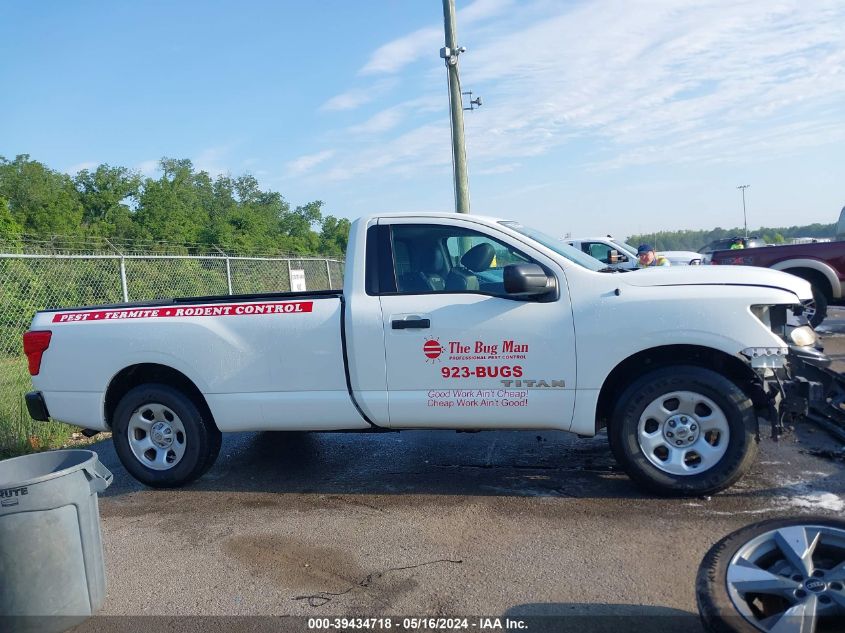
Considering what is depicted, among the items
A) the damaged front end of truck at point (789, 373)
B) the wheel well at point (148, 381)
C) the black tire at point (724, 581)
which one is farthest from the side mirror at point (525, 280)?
the wheel well at point (148, 381)

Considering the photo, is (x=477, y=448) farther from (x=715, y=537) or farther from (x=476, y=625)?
(x=476, y=625)

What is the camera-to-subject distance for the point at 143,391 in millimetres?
5473

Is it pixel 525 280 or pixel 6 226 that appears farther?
pixel 6 226

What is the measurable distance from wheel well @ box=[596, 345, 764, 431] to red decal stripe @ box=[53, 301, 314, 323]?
2.25 metres

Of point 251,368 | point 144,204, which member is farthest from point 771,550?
point 144,204

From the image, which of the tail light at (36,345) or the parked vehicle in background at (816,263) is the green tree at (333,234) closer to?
the parked vehicle in background at (816,263)

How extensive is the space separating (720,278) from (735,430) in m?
1.00

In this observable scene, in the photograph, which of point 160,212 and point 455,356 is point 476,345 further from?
point 160,212

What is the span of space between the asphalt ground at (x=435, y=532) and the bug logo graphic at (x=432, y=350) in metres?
1.02

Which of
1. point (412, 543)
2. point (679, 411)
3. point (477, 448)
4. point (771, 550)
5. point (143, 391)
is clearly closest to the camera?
point (771, 550)

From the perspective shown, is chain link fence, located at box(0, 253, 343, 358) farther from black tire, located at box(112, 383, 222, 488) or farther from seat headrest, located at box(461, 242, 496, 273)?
seat headrest, located at box(461, 242, 496, 273)

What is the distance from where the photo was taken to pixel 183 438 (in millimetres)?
5465

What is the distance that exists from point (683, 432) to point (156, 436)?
12.9 feet

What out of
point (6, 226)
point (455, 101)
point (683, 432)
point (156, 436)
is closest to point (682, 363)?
point (683, 432)
